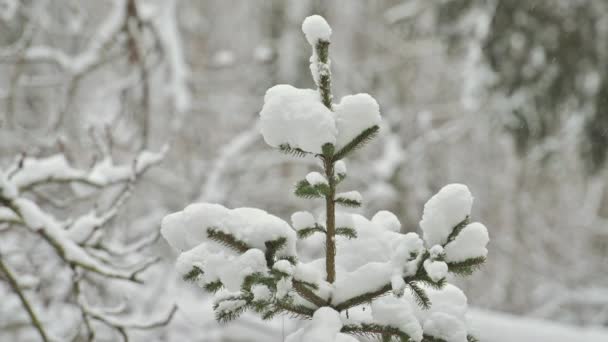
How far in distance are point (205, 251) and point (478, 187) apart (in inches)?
422

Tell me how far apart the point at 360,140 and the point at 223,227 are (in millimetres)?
289

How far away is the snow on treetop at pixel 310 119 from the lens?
88 centimetres

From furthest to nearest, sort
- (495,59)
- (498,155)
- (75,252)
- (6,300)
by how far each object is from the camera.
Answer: (498,155) < (495,59) < (6,300) < (75,252)

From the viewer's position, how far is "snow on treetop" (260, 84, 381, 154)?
880mm

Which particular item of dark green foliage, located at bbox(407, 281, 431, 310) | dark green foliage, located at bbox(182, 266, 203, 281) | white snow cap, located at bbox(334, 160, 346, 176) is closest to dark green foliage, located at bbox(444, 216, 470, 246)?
dark green foliage, located at bbox(407, 281, 431, 310)

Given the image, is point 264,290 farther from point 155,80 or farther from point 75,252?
point 155,80

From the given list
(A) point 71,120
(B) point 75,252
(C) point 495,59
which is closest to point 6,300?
(B) point 75,252

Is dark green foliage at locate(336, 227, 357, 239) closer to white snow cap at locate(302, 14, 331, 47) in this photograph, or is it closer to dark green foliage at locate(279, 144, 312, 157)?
dark green foliage at locate(279, 144, 312, 157)

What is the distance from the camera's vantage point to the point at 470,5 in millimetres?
4992

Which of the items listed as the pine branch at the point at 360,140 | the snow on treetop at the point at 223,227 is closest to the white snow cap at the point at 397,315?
the snow on treetop at the point at 223,227

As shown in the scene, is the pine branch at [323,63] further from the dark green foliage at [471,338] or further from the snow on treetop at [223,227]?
the dark green foliage at [471,338]

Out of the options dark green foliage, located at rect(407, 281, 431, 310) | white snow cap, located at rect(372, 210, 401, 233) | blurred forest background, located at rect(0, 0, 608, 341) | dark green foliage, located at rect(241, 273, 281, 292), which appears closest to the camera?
dark green foliage, located at rect(241, 273, 281, 292)

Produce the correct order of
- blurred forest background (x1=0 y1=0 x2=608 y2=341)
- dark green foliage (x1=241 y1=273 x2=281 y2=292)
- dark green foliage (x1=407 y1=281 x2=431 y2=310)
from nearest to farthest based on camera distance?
dark green foliage (x1=241 y1=273 x2=281 y2=292), dark green foliage (x1=407 y1=281 x2=431 y2=310), blurred forest background (x1=0 y1=0 x2=608 y2=341)

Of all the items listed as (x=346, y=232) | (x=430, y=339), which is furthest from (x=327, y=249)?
(x=430, y=339)
